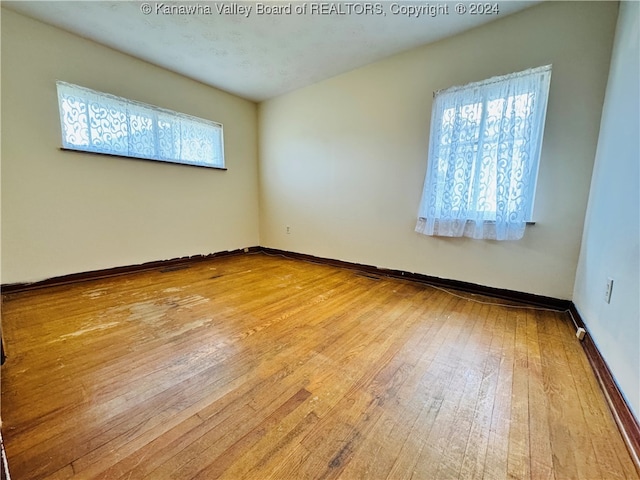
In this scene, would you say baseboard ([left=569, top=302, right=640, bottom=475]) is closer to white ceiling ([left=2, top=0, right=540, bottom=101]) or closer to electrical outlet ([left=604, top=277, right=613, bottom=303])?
electrical outlet ([left=604, top=277, right=613, bottom=303])

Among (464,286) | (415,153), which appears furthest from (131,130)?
(464,286)

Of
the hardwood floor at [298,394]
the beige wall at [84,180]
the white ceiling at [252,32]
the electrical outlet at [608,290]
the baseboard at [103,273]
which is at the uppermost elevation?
the white ceiling at [252,32]

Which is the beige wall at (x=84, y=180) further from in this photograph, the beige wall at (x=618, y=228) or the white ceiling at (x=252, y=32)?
the beige wall at (x=618, y=228)

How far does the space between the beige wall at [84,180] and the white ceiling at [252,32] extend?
0.72 ft

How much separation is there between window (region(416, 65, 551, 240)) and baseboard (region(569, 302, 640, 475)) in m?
0.96

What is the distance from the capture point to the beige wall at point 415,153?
74.5 inches

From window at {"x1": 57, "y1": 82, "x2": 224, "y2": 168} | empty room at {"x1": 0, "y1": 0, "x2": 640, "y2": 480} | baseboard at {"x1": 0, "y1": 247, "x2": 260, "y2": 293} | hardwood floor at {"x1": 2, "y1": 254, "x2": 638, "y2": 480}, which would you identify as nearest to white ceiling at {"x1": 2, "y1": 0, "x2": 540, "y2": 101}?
empty room at {"x1": 0, "y1": 0, "x2": 640, "y2": 480}

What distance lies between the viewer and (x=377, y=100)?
2855 millimetres

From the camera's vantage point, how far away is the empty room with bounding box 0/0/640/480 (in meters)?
0.93

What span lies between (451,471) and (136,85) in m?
3.93

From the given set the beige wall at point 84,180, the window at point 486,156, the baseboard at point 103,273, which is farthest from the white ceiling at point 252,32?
the baseboard at point 103,273

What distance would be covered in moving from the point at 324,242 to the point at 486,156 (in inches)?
79.7

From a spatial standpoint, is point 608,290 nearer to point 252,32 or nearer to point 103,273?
point 252,32

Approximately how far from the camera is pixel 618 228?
4.26 feet
